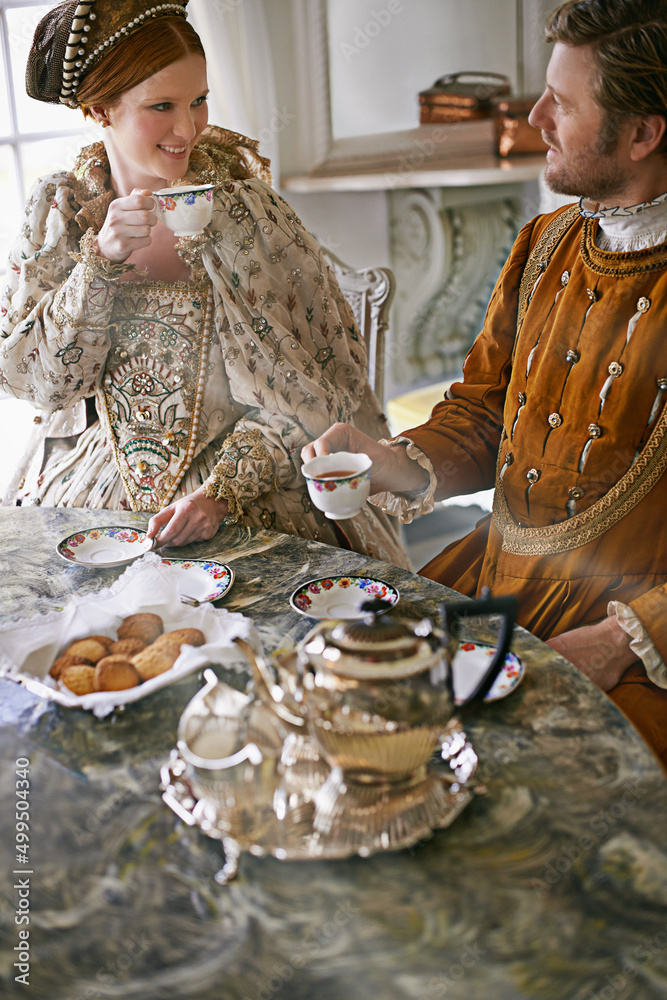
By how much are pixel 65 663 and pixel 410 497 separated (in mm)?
680

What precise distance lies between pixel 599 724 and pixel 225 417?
3.45ft

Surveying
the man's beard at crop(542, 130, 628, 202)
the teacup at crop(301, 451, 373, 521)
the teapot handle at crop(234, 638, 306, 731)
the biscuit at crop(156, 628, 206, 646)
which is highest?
the man's beard at crop(542, 130, 628, 202)

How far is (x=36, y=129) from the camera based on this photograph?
2.67 meters

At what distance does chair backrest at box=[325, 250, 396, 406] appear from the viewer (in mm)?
2086

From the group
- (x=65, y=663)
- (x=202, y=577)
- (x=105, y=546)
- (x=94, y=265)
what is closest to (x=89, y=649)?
(x=65, y=663)

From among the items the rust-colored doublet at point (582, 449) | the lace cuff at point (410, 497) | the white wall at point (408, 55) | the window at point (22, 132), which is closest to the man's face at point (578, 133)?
the rust-colored doublet at point (582, 449)

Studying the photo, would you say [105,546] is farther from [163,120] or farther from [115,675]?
[163,120]

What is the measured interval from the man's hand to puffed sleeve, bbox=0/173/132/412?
3.37ft

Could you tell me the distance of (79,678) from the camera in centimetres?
92

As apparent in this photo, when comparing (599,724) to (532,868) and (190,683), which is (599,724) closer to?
(532,868)

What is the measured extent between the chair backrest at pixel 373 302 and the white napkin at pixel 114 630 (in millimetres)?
1100

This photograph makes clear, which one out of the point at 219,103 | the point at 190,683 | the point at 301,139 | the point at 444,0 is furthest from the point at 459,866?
Result: the point at 444,0

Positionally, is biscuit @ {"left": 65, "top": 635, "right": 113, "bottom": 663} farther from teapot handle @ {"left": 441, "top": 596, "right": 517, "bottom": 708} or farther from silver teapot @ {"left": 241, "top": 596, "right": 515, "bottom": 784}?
teapot handle @ {"left": 441, "top": 596, "right": 517, "bottom": 708}

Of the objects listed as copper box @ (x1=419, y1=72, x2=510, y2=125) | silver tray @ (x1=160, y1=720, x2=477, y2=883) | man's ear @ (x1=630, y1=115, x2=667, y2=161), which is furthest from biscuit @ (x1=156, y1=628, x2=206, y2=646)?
copper box @ (x1=419, y1=72, x2=510, y2=125)
